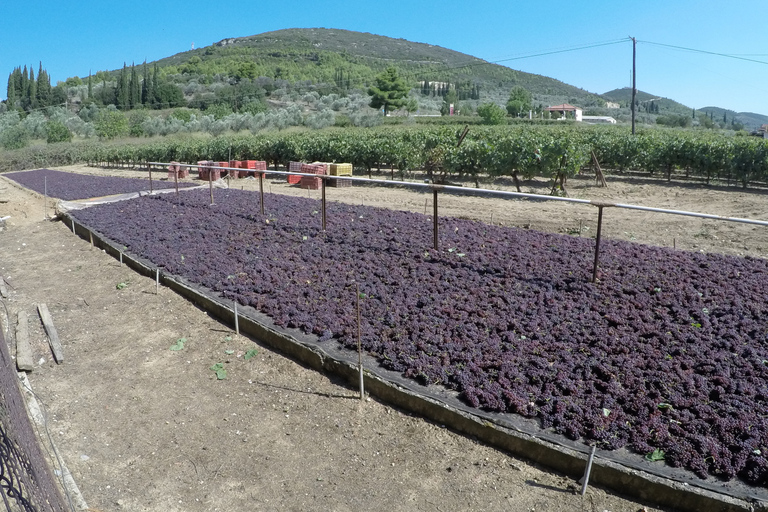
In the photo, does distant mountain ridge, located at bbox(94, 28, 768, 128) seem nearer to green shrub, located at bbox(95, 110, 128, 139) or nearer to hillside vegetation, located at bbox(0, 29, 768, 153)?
hillside vegetation, located at bbox(0, 29, 768, 153)

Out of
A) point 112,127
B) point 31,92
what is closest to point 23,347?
point 112,127

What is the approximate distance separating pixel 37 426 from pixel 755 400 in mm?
6140

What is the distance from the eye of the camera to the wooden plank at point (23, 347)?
655 cm

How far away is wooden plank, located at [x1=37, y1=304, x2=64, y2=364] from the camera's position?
6948 mm

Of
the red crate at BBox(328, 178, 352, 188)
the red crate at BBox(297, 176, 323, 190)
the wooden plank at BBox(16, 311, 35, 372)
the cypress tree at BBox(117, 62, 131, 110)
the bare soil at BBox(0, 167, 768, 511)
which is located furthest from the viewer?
the cypress tree at BBox(117, 62, 131, 110)

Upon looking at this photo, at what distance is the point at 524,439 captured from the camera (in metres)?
4.37

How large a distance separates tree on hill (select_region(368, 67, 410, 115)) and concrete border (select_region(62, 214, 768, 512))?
93.6m

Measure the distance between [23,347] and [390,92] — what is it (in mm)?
94055

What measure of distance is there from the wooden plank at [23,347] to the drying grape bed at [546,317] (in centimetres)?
228

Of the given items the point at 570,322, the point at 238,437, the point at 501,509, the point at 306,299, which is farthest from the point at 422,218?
the point at 501,509

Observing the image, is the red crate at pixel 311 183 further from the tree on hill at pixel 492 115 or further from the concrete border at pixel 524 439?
the tree on hill at pixel 492 115

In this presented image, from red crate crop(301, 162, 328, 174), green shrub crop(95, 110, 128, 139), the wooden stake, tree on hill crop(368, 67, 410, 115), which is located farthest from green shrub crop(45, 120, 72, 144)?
the wooden stake

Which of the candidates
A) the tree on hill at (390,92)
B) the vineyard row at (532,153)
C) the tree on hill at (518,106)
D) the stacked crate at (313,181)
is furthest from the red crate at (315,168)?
the tree on hill at (518,106)

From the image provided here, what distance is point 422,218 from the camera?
11.4m
